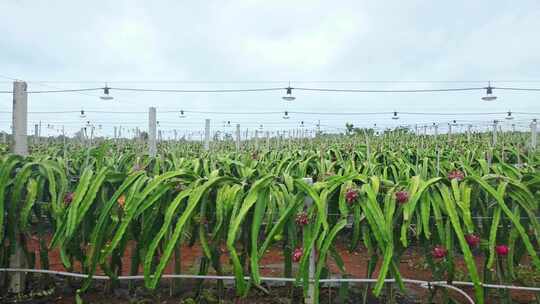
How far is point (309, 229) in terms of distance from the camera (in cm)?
234

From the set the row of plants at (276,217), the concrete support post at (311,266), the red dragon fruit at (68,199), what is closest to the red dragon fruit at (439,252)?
the row of plants at (276,217)

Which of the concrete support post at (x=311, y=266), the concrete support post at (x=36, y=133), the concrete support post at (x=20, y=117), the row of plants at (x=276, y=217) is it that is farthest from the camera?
the concrete support post at (x=36, y=133)

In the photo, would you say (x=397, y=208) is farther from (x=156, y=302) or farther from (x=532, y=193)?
(x=156, y=302)

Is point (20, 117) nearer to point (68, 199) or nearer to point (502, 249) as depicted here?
point (68, 199)

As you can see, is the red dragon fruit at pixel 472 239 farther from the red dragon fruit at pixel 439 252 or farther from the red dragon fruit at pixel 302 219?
the red dragon fruit at pixel 302 219

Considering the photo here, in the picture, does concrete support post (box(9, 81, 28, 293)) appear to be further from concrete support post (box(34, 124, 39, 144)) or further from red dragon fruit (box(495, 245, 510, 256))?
concrete support post (box(34, 124, 39, 144))

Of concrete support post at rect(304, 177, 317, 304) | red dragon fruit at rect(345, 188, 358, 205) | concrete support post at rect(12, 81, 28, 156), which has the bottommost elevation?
concrete support post at rect(304, 177, 317, 304)

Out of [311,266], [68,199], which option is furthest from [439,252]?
[68,199]

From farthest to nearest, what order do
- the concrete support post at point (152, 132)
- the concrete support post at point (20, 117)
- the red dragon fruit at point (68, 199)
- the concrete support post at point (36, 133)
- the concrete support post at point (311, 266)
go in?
the concrete support post at point (36, 133)
the concrete support post at point (152, 132)
the concrete support post at point (20, 117)
the red dragon fruit at point (68, 199)
the concrete support post at point (311, 266)

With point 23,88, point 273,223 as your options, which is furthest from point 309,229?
point 23,88

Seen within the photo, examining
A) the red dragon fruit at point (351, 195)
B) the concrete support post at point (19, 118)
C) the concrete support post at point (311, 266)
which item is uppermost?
the concrete support post at point (19, 118)

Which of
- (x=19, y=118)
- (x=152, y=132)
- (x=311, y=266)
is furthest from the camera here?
(x=152, y=132)

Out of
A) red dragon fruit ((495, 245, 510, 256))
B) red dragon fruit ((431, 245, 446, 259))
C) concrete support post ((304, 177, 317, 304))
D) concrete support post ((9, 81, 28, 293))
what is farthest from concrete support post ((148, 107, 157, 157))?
red dragon fruit ((495, 245, 510, 256))

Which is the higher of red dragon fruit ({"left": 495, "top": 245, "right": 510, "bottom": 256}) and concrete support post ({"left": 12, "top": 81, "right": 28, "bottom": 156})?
concrete support post ({"left": 12, "top": 81, "right": 28, "bottom": 156})
